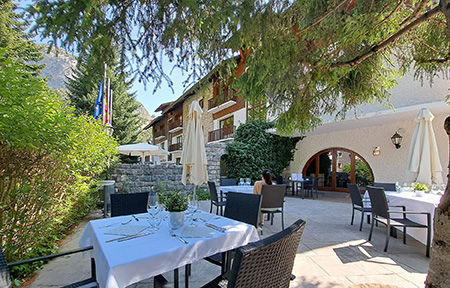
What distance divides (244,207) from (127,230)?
4.45ft

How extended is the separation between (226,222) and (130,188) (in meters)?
6.54

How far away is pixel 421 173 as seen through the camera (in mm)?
4590

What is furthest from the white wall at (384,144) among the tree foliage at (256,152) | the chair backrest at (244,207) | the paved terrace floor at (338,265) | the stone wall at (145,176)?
the chair backrest at (244,207)

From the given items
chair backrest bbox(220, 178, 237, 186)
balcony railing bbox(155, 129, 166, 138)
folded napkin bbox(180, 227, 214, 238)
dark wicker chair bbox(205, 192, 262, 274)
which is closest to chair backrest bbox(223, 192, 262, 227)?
dark wicker chair bbox(205, 192, 262, 274)

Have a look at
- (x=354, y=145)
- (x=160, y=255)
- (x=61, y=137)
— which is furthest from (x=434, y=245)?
(x=354, y=145)

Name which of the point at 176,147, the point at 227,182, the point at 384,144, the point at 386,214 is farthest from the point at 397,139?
the point at 176,147

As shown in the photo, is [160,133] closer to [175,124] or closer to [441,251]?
[175,124]

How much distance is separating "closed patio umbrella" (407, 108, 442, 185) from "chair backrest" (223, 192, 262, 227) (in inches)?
160

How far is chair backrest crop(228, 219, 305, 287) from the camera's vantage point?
1.08 m

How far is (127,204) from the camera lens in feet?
9.64

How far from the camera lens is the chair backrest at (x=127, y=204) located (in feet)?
9.30

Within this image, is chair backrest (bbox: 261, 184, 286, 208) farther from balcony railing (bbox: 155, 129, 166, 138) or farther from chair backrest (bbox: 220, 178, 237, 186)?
balcony railing (bbox: 155, 129, 166, 138)

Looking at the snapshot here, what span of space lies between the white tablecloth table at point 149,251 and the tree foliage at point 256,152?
838cm

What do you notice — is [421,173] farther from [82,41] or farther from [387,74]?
[82,41]
